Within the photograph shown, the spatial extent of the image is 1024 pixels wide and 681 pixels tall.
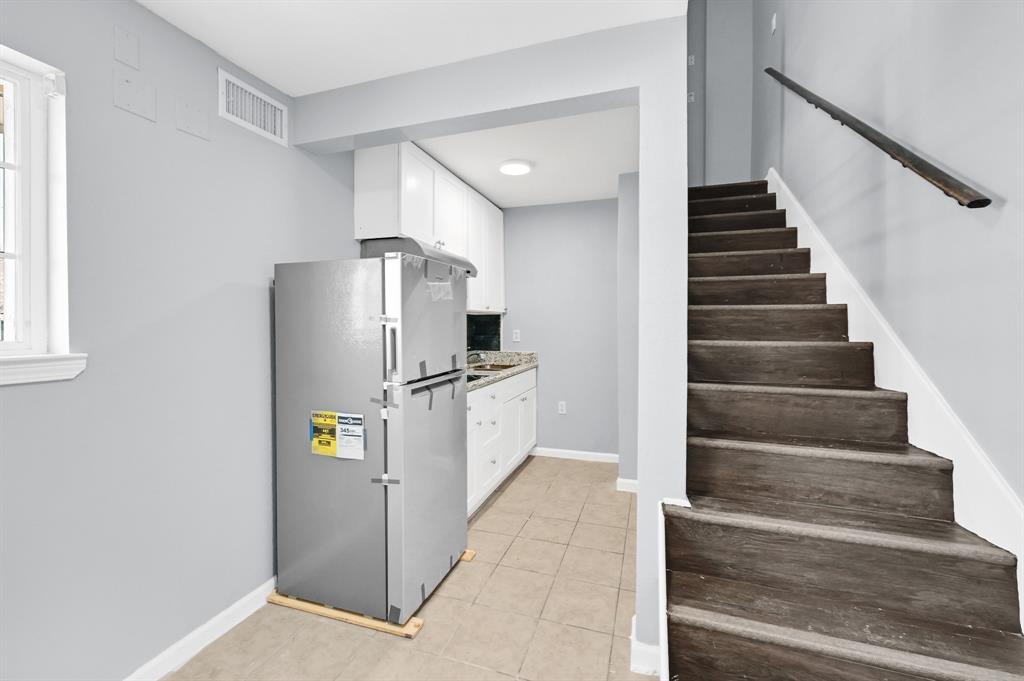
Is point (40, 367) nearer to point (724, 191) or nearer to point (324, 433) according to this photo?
point (324, 433)

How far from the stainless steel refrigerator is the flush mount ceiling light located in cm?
136

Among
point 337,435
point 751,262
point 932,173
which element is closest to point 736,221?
point 751,262

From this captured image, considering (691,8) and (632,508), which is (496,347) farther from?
(691,8)

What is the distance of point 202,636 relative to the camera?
1.91 meters

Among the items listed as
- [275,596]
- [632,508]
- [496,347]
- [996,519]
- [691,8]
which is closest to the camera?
[996,519]

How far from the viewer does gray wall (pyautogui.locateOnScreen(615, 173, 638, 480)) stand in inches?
141

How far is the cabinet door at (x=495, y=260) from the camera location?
4.24 m

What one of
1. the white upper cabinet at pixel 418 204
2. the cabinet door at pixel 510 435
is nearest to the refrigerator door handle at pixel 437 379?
the white upper cabinet at pixel 418 204

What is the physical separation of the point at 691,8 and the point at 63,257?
513 cm

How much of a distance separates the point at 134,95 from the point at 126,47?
16cm

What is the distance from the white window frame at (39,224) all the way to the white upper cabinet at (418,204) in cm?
146

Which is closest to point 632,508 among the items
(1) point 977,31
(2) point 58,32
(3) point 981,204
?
(3) point 981,204

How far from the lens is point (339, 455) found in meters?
2.10

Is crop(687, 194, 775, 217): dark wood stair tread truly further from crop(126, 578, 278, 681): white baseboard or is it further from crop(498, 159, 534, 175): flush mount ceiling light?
crop(126, 578, 278, 681): white baseboard
